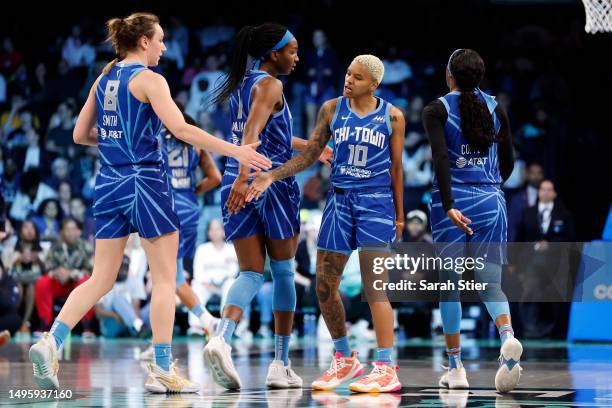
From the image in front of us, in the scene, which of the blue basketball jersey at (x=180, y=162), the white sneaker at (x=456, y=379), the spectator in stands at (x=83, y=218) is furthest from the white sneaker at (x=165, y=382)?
the spectator in stands at (x=83, y=218)

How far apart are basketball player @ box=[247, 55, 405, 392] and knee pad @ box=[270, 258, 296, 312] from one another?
0.25 m

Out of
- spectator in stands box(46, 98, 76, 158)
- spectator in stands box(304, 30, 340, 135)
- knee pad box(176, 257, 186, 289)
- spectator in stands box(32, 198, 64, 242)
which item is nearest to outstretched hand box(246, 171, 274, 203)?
knee pad box(176, 257, 186, 289)

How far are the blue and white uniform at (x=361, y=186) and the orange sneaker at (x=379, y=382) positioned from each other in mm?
770

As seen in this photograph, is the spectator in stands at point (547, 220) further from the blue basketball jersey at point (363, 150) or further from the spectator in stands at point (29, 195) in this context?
the spectator in stands at point (29, 195)

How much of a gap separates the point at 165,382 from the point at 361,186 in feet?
5.58

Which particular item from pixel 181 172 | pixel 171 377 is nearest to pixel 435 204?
pixel 171 377

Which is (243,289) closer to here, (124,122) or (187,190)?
(124,122)

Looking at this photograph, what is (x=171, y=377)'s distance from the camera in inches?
254

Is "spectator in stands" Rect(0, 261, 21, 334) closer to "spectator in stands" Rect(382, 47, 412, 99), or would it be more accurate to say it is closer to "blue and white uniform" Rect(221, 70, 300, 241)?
"blue and white uniform" Rect(221, 70, 300, 241)

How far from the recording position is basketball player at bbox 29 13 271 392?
20.6ft

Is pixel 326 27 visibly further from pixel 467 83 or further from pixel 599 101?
pixel 467 83

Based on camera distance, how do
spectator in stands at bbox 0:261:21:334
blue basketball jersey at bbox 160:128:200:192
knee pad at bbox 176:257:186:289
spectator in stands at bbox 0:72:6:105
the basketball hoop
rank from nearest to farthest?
the basketball hoop < knee pad at bbox 176:257:186:289 < blue basketball jersey at bbox 160:128:200:192 < spectator in stands at bbox 0:261:21:334 < spectator in stands at bbox 0:72:6:105

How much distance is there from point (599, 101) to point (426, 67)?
2.88 meters

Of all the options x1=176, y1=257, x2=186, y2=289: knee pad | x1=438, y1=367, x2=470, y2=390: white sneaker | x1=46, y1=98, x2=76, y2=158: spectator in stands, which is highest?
x1=46, y1=98, x2=76, y2=158: spectator in stands
